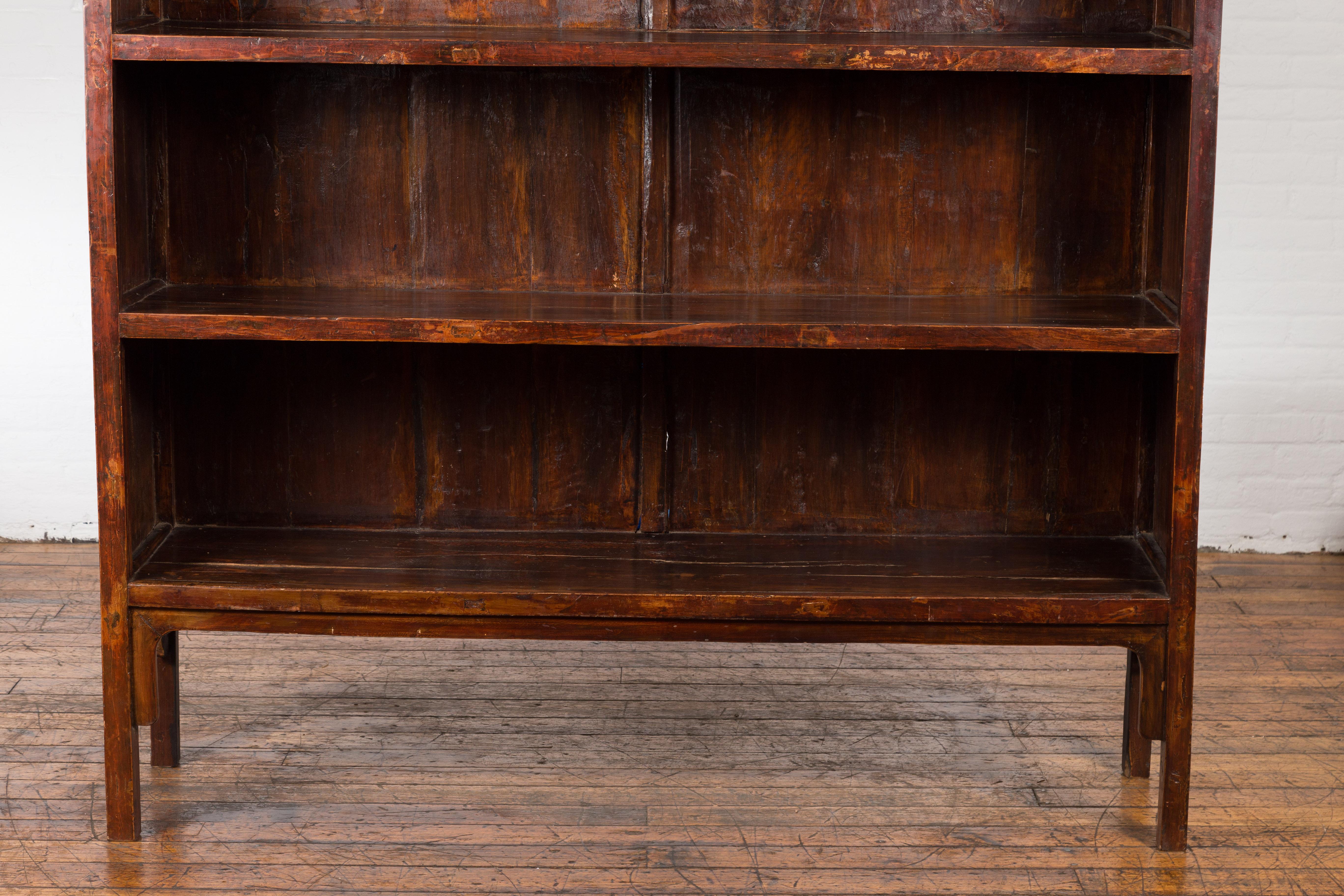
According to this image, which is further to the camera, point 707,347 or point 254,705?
point 254,705

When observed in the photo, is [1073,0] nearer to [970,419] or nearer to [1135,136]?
[1135,136]

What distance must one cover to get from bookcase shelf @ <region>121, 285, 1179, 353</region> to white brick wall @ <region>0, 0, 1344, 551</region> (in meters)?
2.25

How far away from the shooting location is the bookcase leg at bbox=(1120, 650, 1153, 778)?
10.2ft

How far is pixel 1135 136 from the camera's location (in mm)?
2930

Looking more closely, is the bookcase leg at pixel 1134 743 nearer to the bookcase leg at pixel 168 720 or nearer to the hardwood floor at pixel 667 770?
the hardwood floor at pixel 667 770

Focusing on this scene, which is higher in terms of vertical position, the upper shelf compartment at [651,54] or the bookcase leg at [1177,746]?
the upper shelf compartment at [651,54]

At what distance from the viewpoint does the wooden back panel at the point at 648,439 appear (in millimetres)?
3074

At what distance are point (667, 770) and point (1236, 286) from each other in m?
2.84

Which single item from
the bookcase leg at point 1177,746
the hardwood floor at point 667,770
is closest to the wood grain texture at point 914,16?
the bookcase leg at point 1177,746

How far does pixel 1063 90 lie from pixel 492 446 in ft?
4.64

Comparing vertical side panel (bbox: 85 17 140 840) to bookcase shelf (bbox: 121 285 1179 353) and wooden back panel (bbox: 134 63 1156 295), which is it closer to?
bookcase shelf (bbox: 121 285 1179 353)

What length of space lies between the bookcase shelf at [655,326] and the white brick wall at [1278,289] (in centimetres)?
226

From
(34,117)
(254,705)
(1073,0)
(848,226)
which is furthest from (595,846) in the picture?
(34,117)

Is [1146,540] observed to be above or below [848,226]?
below
